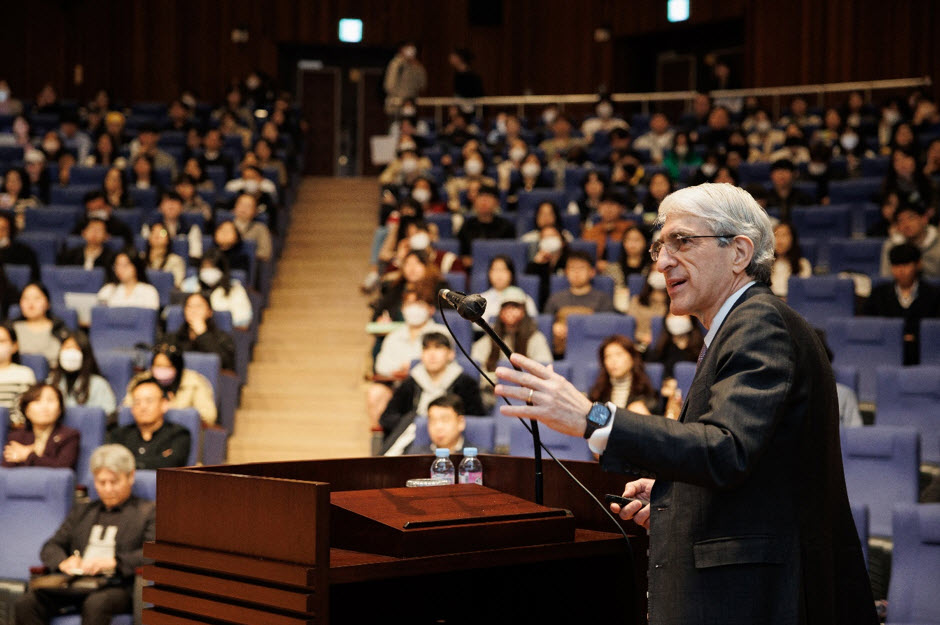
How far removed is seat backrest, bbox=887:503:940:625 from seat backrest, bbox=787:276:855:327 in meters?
2.71

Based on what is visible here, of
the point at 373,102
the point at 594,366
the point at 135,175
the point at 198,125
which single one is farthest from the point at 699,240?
the point at 373,102

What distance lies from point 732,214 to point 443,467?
82cm

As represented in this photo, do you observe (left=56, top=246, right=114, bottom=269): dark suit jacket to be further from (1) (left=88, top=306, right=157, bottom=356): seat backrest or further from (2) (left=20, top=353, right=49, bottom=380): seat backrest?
(2) (left=20, top=353, right=49, bottom=380): seat backrest

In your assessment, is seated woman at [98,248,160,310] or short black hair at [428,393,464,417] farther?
seated woman at [98,248,160,310]

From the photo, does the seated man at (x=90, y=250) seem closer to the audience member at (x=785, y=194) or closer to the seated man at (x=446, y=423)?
the seated man at (x=446, y=423)

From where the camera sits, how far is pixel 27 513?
13.7ft

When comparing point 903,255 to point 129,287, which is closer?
point 903,255

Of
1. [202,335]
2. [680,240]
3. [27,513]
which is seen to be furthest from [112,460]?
[680,240]

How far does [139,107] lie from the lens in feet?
41.0

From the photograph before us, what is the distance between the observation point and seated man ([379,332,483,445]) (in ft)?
16.5

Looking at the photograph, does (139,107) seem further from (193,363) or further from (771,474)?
(771,474)

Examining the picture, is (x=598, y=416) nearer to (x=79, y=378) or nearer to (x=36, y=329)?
(x=79, y=378)

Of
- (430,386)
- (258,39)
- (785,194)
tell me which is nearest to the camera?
(430,386)

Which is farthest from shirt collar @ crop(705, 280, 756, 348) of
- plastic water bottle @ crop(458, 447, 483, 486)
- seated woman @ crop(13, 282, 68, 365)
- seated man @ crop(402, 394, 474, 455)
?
seated woman @ crop(13, 282, 68, 365)
